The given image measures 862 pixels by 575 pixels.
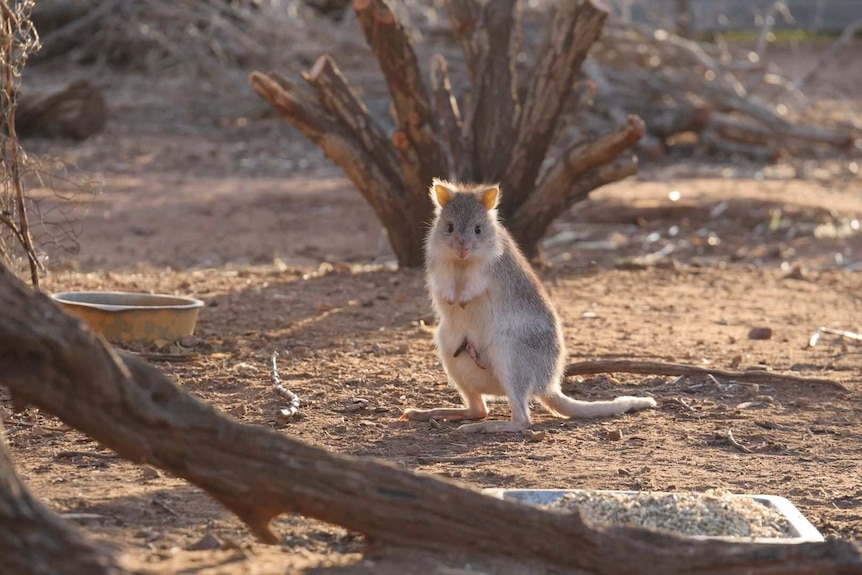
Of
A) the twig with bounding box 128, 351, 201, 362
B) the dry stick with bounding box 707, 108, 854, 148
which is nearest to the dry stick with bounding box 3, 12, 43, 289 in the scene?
the twig with bounding box 128, 351, 201, 362

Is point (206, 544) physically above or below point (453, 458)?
above

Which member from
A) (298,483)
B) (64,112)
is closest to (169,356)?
(298,483)

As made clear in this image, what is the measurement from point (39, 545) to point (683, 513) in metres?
2.21

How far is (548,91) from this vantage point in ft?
31.0

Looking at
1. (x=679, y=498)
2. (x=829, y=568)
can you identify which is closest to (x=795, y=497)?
(x=679, y=498)

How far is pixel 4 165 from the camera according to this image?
19.9ft

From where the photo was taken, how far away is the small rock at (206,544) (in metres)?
3.84

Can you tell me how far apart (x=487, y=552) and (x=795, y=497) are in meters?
1.77

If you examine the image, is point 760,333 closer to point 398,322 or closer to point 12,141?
point 398,322

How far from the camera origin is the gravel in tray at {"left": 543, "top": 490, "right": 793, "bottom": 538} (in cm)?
413

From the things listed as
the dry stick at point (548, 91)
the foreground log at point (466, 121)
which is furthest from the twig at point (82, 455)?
the dry stick at point (548, 91)

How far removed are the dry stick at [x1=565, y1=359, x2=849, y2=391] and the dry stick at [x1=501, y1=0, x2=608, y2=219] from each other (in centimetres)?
314

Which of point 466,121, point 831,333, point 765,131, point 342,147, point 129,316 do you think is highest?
point 466,121

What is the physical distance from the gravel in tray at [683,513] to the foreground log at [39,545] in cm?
169
